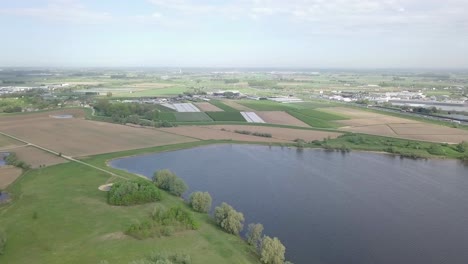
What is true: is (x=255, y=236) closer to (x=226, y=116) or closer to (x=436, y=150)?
(x=436, y=150)

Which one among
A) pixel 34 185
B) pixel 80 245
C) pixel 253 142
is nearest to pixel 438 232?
pixel 80 245

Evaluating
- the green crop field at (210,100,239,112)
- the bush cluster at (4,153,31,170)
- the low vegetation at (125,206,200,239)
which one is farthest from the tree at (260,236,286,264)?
the green crop field at (210,100,239,112)

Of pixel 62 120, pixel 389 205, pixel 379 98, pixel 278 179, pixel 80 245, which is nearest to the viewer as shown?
pixel 80 245

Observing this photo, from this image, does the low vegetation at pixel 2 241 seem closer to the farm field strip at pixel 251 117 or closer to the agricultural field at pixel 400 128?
the farm field strip at pixel 251 117

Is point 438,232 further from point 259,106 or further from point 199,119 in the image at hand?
point 259,106

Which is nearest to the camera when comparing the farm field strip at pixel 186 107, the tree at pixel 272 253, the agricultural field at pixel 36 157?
the tree at pixel 272 253

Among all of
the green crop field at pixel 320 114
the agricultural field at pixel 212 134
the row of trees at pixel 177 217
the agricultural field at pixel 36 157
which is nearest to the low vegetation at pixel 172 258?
the row of trees at pixel 177 217
